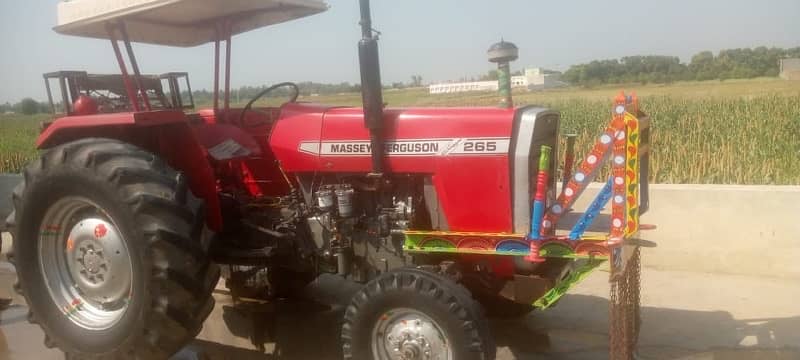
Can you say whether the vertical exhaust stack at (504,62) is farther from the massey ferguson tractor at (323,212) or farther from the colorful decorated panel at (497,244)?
the colorful decorated panel at (497,244)

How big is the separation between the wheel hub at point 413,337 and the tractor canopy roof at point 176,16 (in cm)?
196

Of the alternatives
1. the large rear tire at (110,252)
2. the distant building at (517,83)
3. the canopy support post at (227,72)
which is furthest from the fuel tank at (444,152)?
the distant building at (517,83)

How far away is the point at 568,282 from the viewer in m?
3.19

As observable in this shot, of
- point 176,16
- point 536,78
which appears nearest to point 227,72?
point 176,16

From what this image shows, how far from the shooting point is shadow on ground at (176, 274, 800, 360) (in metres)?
3.92

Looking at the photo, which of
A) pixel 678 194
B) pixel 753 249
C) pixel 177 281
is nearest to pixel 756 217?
pixel 753 249

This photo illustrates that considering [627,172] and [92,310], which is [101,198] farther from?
[627,172]

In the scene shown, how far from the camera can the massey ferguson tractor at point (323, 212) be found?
10.3 feet

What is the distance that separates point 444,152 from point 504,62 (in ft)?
1.91

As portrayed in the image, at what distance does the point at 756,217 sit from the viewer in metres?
5.23

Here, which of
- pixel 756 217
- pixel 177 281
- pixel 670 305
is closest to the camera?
pixel 177 281

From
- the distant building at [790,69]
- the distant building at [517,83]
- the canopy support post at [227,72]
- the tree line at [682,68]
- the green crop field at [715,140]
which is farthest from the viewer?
the distant building at [790,69]

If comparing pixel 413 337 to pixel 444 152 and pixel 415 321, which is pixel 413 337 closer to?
pixel 415 321

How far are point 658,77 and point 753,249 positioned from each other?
1093 inches
